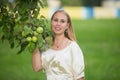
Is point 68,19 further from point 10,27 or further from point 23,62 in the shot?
point 23,62

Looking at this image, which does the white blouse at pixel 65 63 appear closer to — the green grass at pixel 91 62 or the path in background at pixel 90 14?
the green grass at pixel 91 62

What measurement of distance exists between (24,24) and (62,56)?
61 cm

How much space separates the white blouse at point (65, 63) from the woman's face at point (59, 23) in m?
0.21

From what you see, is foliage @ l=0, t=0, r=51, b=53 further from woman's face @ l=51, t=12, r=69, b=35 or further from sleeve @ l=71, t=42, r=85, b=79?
sleeve @ l=71, t=42, r=85, b=79

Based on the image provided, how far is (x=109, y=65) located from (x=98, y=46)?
5704 mm

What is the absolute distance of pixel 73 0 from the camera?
58.8 metres

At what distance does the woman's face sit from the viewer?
6383 mm

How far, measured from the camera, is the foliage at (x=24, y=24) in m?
6.19

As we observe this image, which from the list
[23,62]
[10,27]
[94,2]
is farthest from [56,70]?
[94,2]

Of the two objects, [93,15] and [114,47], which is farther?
[93,15]

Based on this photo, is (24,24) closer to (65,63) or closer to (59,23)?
(59,23)

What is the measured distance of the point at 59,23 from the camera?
640 cm

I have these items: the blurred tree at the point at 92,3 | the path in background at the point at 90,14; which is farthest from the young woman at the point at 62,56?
the blurred tree at the point at 92,3

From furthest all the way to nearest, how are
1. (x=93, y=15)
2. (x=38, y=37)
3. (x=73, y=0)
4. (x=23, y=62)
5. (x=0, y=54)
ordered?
(x=73, y=0), (x=93, y=15), (x=0, y=54), (x=23, y=62), (x=38, y=37)
